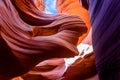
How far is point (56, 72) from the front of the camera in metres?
2.27

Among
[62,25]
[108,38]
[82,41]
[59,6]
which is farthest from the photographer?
[59,6]

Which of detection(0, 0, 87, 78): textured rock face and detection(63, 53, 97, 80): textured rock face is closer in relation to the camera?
detection(0, 0, 87, 78): textured rock face

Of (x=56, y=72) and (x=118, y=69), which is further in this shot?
(x=56, y=72)

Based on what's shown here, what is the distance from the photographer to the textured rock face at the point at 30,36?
1.22 m

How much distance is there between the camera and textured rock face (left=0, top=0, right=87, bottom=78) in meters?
1.22

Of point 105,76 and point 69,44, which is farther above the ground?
point 69,44

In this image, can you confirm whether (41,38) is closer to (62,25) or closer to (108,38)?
(62,25)

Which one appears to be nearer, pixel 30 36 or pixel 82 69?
pixel 30 36

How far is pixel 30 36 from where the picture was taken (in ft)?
4.51

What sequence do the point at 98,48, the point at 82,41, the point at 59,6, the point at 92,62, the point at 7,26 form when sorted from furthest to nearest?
the point at 59,6 → the point at 82,41 → the point at 92,62 → the point at 98,48 → the point at 7,26

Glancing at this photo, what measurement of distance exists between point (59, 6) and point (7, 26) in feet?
7.54

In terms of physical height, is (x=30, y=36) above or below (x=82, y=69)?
above

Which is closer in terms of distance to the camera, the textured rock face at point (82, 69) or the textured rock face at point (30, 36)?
the textured rock face at point (30, 36)

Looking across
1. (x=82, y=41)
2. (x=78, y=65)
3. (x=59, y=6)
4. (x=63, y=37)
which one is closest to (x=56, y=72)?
(x=78, y=65)
